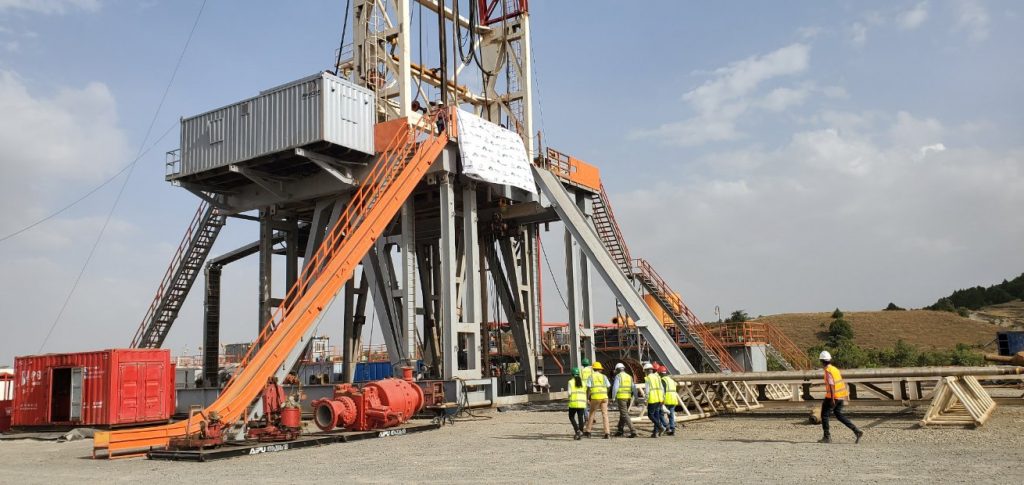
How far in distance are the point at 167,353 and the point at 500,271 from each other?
1332 centimetres

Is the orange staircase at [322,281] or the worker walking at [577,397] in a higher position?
the orange staircase at [322,281]

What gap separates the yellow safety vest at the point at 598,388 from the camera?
49.2 feet

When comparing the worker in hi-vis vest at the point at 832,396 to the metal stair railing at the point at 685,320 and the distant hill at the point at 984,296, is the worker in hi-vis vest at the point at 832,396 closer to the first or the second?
the metal stair railing at the point at 685,320

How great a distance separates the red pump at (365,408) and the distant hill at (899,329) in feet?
172

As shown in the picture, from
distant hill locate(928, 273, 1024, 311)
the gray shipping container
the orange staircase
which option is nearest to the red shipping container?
the orange staircase

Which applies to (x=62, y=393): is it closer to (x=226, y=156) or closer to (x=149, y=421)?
(x=149, y=421)

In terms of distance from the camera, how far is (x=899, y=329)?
215 feet

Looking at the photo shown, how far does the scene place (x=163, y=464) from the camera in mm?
13320

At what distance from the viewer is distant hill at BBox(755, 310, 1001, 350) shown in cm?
6206

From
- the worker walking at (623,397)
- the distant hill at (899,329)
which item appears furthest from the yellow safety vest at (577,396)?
the distant hill at (899,329)

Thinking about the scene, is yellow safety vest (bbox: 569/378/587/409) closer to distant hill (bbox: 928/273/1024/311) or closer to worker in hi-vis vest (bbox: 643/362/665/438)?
worker in hi-vis vest (bbox: 643/362/665/438)

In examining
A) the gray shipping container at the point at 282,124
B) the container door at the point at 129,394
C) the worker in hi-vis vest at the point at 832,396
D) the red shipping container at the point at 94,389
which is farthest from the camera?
the gray shipping container at the point at 282,124

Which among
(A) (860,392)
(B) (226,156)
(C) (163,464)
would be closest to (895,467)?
(C) (163,464)

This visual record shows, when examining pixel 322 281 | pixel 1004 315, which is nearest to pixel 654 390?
pixel 322 281
